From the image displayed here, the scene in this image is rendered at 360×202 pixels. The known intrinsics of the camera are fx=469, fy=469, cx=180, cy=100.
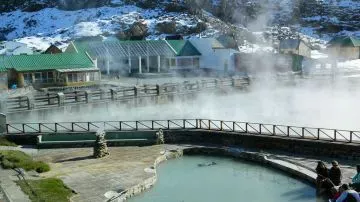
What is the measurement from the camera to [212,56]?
60406 mm

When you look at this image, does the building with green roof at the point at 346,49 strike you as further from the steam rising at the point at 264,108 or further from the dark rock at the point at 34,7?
the dark rock at the point at 34,7

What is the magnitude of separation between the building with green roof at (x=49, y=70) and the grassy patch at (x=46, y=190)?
30.6 metres

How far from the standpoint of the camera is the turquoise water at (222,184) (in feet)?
54.3

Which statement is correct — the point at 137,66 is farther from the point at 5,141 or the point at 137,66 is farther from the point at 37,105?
the point at 5,141

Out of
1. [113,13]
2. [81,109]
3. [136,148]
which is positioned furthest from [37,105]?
[113,13]

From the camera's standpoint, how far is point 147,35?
9394cm

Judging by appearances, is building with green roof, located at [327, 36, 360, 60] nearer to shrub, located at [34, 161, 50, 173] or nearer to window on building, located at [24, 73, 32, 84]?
window on building, located at [24, 73, 32, 84]

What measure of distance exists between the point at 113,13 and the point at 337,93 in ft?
249

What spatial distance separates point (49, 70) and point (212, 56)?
2227 cm

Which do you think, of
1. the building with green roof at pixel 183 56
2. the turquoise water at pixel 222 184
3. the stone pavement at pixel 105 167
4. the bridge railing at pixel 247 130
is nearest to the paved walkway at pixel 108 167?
the stone pavement at pixel 105 167

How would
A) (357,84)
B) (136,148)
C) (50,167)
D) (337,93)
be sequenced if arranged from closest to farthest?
(50,167)
(136,148)
(337,93)
(357,84)

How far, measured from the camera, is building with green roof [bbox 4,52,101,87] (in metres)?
45.2

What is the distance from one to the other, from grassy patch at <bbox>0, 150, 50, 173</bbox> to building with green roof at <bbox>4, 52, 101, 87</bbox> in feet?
86.9

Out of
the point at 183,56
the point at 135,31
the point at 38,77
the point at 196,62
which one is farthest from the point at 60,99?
the point at 135,31
